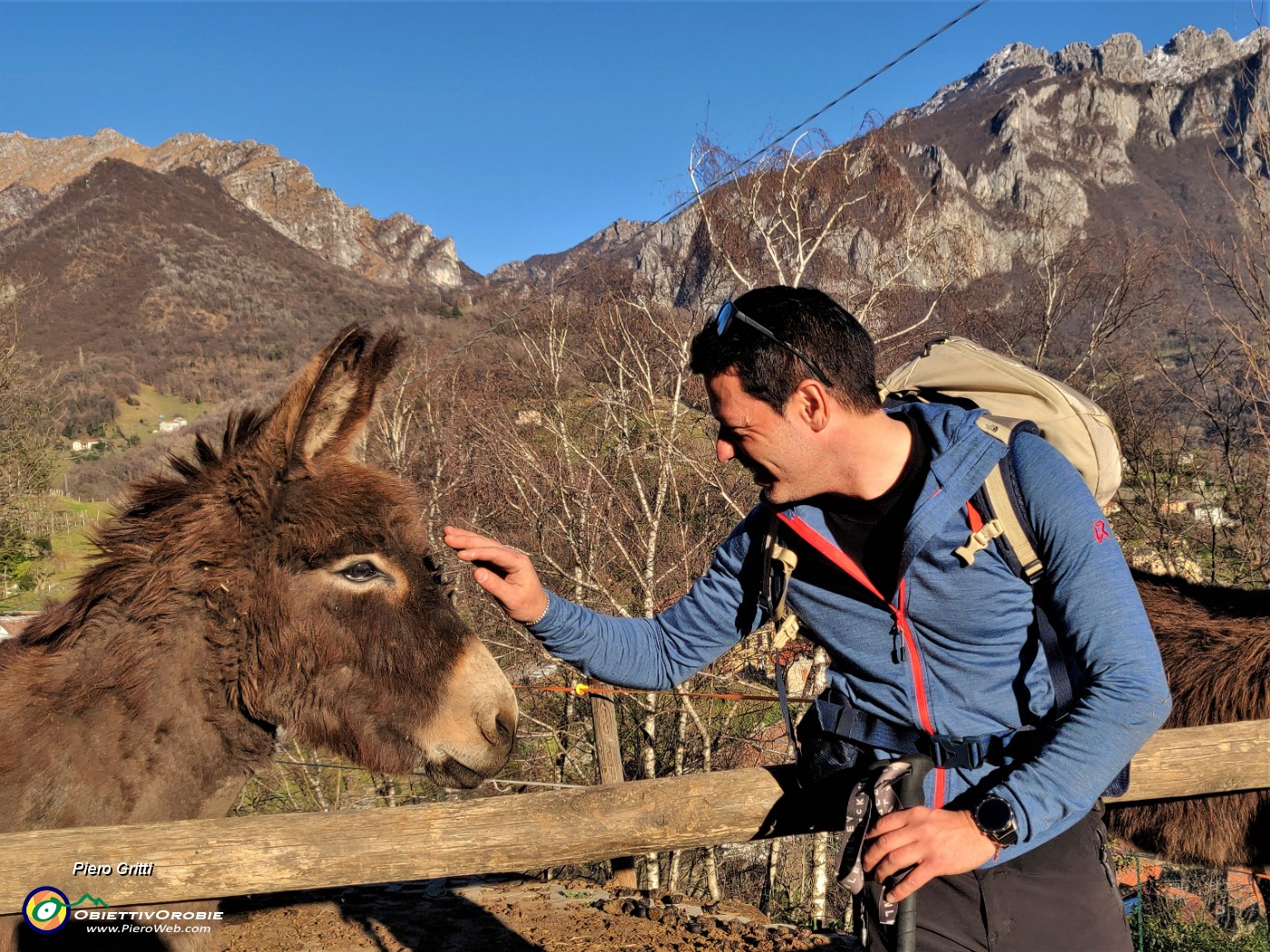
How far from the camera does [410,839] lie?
208 centimetres

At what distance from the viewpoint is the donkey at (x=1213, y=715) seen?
4117mm

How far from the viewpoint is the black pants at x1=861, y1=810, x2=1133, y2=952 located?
1532 mm

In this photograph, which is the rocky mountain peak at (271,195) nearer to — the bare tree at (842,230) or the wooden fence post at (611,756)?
the bare tree at (842,230)

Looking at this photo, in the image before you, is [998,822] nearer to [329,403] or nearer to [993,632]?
[993,632]

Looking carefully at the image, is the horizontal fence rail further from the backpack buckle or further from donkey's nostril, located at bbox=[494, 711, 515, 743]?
→ the backpack buckle

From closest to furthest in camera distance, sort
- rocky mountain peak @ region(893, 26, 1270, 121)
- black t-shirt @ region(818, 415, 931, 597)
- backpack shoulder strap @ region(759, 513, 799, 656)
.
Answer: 1. black t-shirt @ region(818, 415, 931, 597)
2. backpack shoulder strap @ region(759, 513, 799, 656)
3. rocky mountain peak @ region(893, 26, 1270, 121)

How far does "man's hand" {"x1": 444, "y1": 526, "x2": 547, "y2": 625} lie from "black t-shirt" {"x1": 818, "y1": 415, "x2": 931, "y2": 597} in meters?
0.77

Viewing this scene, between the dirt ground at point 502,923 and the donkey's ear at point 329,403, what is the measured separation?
3.33 metres

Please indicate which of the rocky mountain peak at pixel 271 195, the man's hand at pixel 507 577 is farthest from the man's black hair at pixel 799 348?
the rocky mountain peak at pixel 271 195

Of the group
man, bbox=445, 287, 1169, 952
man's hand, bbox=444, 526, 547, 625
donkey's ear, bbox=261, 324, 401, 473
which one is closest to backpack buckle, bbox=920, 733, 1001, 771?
man, bbox=445, 287, 1169, 952

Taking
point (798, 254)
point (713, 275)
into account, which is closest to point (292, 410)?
point (798, 254)

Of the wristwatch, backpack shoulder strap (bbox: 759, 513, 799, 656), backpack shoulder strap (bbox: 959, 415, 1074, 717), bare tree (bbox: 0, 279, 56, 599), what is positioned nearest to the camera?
the wristwatch

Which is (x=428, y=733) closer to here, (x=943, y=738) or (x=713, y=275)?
(x=943, y=738)

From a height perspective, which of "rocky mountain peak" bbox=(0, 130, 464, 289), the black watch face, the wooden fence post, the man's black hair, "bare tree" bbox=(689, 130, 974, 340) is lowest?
the wooden fence post
